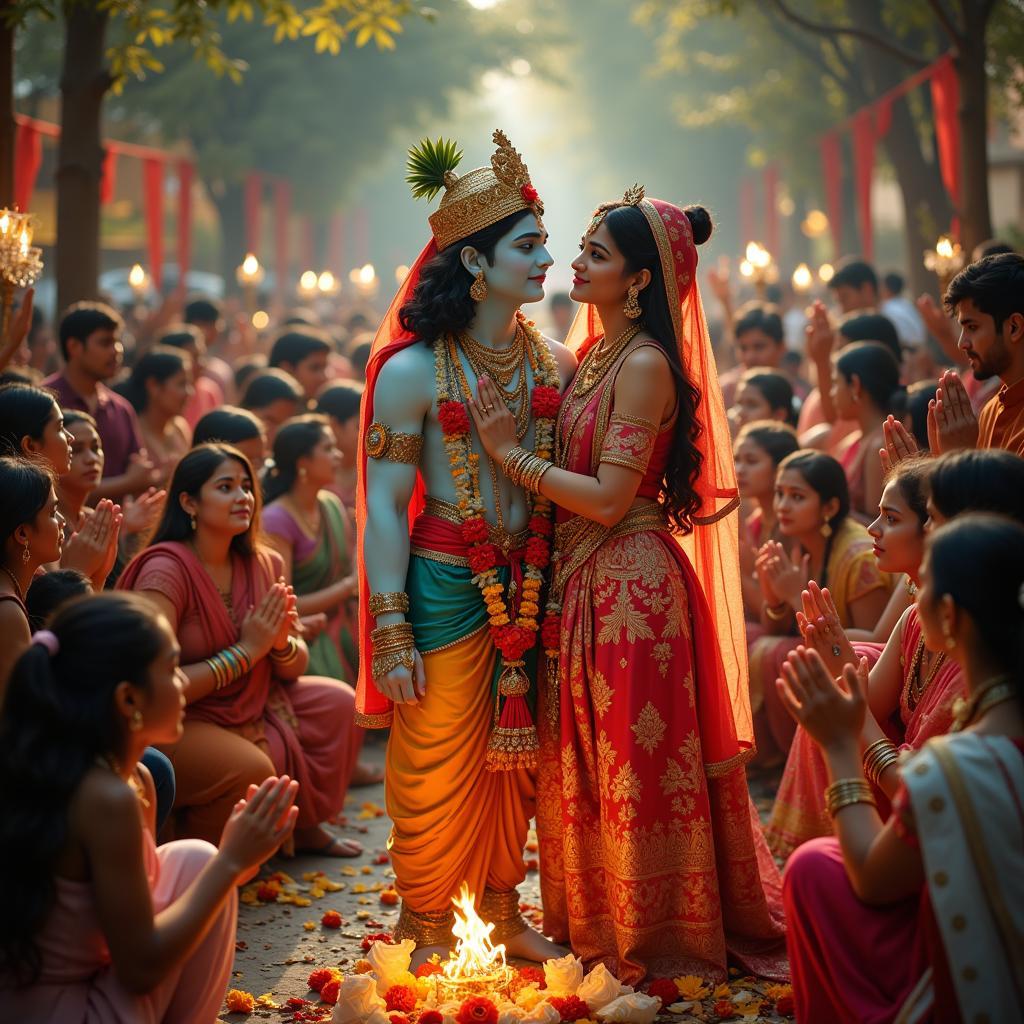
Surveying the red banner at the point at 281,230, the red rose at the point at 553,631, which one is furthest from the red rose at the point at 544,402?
the red banner at the point at 281,230

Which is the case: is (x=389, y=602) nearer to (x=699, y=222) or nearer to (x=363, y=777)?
(x=699, y=222)

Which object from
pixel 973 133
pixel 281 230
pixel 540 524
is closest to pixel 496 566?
pixel 540 524

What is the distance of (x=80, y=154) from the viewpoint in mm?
9281

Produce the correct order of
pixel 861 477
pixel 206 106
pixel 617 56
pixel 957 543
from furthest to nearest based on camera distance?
pixel 617 56, pixel 206 106, pixel 861 477, pixel 957 543

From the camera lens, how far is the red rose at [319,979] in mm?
4320

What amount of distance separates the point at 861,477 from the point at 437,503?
2958 millimetres

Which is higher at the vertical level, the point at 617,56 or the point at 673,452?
the point at 617,56

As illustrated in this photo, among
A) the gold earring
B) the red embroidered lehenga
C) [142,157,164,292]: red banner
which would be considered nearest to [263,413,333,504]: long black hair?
the red embroidered lehenga

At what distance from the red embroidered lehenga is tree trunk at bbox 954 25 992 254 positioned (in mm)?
5764

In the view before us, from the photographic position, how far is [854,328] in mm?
8094

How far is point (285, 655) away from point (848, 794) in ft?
9.99

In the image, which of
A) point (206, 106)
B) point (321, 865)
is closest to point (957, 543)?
point (321, 865)

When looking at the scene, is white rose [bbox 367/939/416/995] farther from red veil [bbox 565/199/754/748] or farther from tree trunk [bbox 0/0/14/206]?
tree trunk [bbox 0/0/14/206]

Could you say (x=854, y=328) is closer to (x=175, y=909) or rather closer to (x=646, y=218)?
(x=646, y=218)
